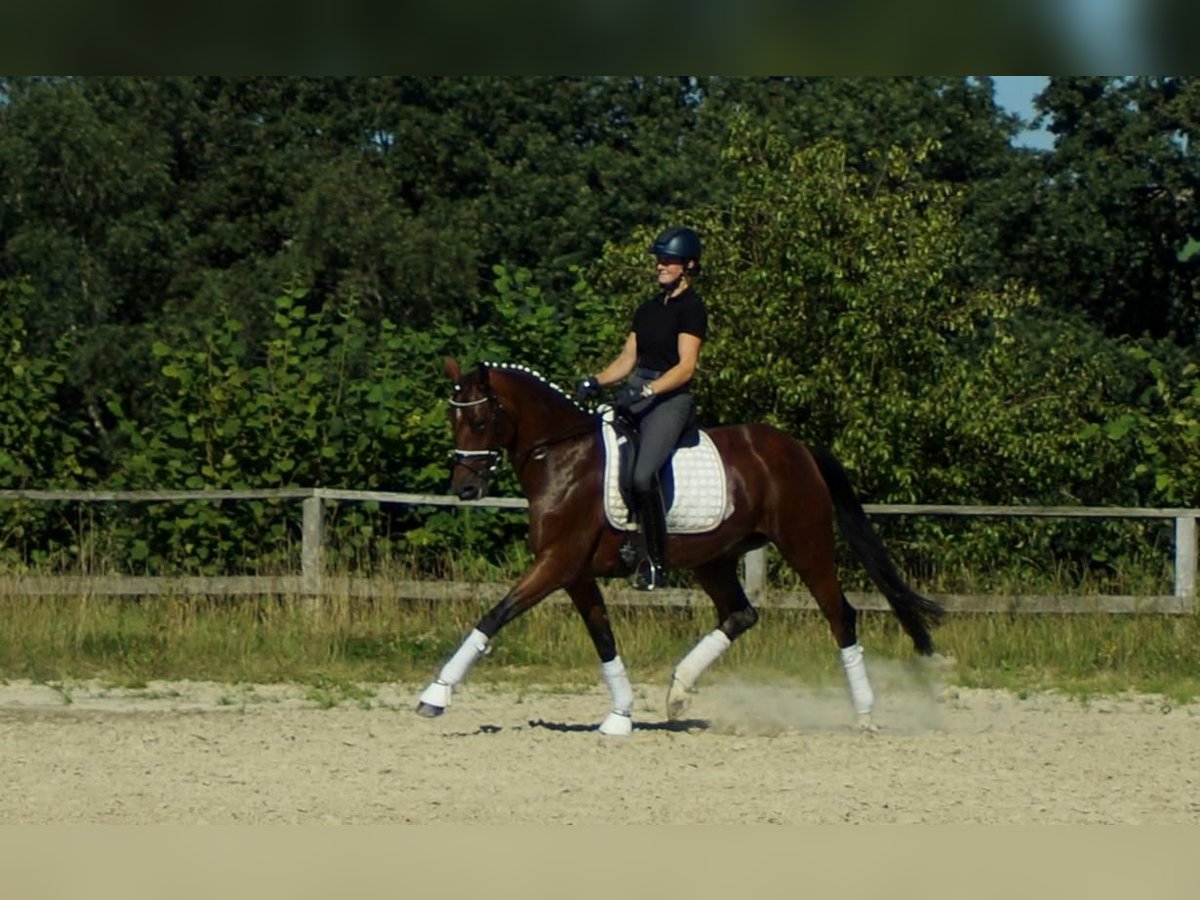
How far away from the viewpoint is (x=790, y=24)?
7.20ft

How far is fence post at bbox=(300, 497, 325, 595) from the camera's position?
1408 centimetres

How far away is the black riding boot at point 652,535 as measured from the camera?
9406 millimetres

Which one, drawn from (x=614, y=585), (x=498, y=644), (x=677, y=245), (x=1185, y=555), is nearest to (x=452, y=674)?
(x=677, y=245)

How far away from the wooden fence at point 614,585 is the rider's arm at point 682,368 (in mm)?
4845

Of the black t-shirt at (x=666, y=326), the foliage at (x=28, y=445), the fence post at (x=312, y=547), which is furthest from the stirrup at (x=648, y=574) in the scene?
the foliage at (x=28, y=445)

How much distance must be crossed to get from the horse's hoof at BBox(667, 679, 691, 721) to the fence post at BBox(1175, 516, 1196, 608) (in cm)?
577

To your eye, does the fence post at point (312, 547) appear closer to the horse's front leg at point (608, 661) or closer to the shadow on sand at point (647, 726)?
the shadow on sand at point (647, 726)

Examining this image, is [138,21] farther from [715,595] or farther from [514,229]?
[514,229]

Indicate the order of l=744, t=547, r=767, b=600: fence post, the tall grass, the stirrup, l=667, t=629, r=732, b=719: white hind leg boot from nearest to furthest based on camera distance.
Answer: the stirrup → l=667, t=629, r=732, b=719: white hind leg boot → the tall grass → l=744, t=547, r=767, b=600: fence post

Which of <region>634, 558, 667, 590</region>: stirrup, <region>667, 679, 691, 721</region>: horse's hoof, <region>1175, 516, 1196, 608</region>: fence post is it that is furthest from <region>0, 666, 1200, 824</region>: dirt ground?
<region>1175, 516, 1196, 608</region>: fence post

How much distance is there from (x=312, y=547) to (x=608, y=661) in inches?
206

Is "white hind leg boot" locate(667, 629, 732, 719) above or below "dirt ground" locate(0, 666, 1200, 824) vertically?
above

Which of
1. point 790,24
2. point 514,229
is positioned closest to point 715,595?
point 790,24

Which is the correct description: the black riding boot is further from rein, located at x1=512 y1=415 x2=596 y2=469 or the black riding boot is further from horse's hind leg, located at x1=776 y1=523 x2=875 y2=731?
horse's hind leg, located at x1=776 y1=523 x2=875 y2=731
